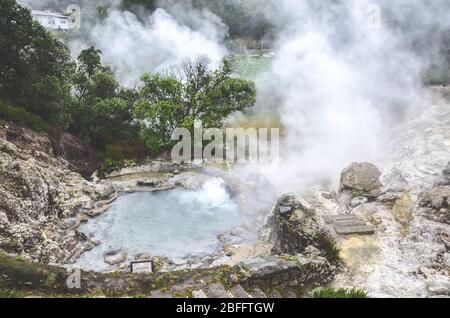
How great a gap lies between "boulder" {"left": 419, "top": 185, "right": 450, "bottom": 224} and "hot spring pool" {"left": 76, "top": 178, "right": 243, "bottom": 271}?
218 inches

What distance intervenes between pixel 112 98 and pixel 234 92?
6.53m

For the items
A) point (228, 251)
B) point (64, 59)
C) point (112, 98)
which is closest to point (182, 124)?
point (112, 98)

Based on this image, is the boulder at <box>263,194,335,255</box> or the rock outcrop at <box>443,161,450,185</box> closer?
the boulder at <box>263,194,335,255</box>

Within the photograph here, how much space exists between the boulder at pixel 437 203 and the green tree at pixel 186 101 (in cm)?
1129

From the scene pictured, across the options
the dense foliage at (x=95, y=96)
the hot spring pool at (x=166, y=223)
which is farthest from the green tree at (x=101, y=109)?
the hot spring pool at (x=166, y=223)

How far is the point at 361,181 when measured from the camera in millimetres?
13602

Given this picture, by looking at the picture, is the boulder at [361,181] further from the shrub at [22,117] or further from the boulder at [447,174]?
the shrub at [22,117]

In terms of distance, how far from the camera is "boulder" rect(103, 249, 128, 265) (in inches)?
421

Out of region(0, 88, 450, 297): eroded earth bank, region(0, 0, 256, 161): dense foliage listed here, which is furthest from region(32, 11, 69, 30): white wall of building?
region(0, 88, 450, 297): eroded earth bank

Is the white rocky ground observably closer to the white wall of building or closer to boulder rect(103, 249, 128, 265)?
boulder rect(103, 249, 128, 265)

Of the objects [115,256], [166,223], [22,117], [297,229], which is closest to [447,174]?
[297,229]

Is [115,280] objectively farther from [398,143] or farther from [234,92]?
[234,92]
